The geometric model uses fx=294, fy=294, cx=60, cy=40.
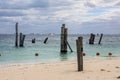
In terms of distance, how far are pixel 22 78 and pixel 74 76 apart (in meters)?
2.35

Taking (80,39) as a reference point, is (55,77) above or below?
below

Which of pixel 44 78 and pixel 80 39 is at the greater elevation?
pixel 80 39

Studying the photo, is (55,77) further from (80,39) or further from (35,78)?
(80,39)

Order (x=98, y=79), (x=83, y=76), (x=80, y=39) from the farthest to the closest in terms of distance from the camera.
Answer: (x=80, y=39)
(x=83, y=76)
(x=98, y=79)

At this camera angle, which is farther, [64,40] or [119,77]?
[64,40]

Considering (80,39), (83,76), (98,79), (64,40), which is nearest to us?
(98,79)

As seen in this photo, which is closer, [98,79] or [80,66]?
[98,79]

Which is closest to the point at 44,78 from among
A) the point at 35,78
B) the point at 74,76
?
the point at 35,78

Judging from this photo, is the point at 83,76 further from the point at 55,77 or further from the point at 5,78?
the point at 5,78

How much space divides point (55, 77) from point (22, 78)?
149cm

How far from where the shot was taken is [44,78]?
13117 mm

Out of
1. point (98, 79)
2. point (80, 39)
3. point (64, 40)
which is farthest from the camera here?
point (64, 40)

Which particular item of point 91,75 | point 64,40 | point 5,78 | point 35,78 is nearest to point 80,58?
point 91,75

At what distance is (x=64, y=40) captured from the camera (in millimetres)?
36938
